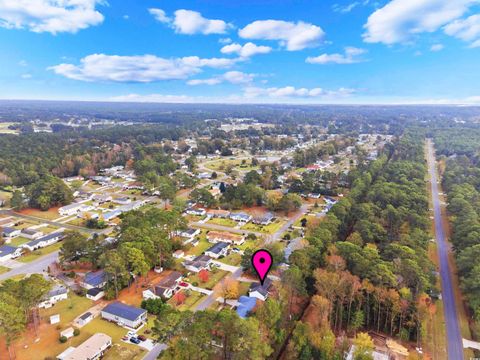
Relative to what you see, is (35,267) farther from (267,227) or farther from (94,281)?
(267,227)

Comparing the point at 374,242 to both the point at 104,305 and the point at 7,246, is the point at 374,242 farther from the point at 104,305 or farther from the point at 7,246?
the point at 7,246

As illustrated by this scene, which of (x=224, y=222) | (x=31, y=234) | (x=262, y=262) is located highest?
(x=262, y=262)

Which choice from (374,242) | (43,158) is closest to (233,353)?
(374,242)

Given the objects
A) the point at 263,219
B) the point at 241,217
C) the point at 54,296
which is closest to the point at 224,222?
the point at 241,217

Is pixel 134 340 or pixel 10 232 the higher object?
pixel 10 232

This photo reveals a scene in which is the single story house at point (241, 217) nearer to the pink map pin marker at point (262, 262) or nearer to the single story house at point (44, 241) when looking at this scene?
the pink map pin marker at point (262, 262)
